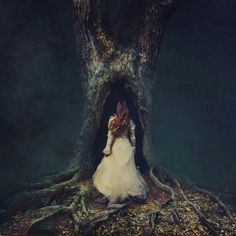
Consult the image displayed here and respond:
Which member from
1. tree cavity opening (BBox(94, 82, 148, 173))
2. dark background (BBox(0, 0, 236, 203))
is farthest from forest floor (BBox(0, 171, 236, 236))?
dark background (BBox(0, 0, 236, 203))

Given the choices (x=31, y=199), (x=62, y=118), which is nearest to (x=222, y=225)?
(x=31, y=199)

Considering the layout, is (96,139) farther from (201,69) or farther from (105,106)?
(201,69)

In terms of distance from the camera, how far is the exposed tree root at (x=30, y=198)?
754cm

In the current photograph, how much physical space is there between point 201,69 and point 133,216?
6.90 meters

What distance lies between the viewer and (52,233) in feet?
22.2

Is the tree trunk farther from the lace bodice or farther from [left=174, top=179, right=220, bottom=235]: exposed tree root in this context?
[left=174, top=179, right=220, bottom=235]: exposed tree root

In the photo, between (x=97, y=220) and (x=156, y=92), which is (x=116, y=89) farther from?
(x=156, y=92)

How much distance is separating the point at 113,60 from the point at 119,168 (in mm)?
2729

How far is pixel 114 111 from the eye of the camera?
9406 mm

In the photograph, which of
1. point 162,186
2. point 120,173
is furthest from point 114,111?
point 162,186

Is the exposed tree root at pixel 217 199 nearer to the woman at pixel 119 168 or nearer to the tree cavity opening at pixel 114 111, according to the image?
the tree cavity opening at pixel 114 111

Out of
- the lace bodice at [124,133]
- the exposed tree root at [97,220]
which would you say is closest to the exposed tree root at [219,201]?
the lace bodice at [124,133]

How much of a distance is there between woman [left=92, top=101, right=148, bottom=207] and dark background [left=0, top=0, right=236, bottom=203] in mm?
2881

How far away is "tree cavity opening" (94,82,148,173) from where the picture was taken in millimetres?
9086
